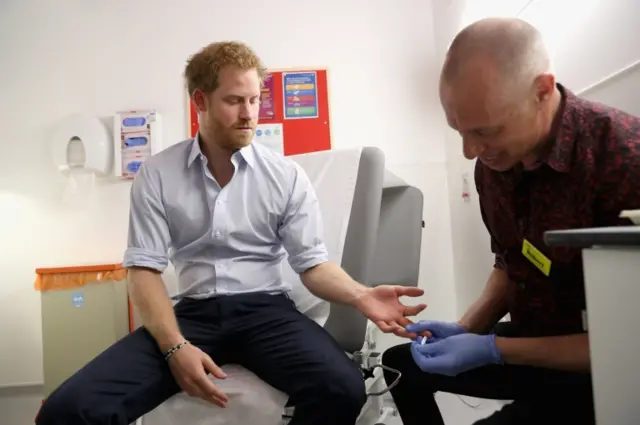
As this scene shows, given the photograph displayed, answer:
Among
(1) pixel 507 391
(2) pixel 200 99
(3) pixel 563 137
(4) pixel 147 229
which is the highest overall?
(2) pixel 200 99

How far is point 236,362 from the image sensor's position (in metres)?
1.13

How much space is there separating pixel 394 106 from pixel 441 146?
31 centimetres

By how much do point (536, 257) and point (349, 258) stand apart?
0.54 m

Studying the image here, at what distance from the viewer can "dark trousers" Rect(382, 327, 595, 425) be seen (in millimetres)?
878

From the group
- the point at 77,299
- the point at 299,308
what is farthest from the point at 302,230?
the point at 77,299

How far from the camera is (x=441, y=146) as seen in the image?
7.72 feet

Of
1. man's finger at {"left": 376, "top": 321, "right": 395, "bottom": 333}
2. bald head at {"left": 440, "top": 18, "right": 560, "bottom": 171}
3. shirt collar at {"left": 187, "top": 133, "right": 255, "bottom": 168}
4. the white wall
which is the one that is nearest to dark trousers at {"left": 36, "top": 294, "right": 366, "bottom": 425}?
man's finger at {"left": 376, "top": 321, "right": 395, "bottom": 333}

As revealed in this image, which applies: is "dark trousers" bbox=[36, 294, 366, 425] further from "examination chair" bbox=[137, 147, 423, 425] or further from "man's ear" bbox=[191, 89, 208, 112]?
"man's ear" bbox=[191, 89, 208, 112]

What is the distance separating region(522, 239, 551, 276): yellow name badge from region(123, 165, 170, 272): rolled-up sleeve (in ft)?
2.78

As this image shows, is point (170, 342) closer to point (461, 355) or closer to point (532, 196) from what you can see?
point (461, 355)

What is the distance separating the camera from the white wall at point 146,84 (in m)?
2.35

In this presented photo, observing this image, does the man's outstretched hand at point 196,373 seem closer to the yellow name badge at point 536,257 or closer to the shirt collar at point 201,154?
the shirt collar at point 201,154

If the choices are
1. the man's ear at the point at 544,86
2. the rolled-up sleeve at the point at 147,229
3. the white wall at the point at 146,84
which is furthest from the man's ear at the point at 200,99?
the white wall at the point at 146,84

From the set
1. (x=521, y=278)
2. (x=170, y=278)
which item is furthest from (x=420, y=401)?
(x=170, y=278)
